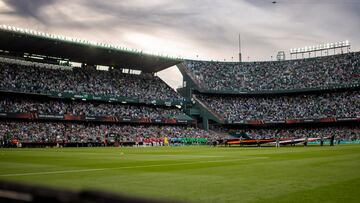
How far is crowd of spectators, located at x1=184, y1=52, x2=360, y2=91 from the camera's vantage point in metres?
86.0

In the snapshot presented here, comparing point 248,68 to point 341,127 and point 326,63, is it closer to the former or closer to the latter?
point 326,63

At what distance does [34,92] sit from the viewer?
66.5 metres

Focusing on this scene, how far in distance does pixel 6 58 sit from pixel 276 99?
6474 cm

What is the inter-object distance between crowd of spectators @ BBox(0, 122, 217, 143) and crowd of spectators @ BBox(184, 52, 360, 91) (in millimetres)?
17167

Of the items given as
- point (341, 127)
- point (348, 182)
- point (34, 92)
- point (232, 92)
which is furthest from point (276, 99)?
point (348, 182)

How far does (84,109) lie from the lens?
73.4m

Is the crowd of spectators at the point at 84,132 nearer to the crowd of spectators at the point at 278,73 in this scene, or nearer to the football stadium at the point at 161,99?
the football stadium at the point at 161,99

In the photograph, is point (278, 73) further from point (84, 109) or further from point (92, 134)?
point (92, 134)

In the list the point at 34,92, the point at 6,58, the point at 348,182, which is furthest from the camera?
the point at 6,58

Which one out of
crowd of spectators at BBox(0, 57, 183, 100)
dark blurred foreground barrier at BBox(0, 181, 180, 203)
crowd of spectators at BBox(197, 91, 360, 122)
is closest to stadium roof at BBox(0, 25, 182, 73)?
crowd of spectators at BBox(0, 57, 183, 100)

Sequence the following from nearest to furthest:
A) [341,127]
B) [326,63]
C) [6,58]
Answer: [6,58] → [341,127] → [326,63]

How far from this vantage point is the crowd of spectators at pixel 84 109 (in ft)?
212

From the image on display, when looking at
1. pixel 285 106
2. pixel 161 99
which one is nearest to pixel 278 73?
pixel 285 106

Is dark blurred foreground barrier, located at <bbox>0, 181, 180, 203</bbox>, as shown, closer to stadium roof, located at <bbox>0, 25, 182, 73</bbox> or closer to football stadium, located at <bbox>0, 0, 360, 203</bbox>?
football stadium, located at <bbox>0, 0, 360, 203</bbox>
